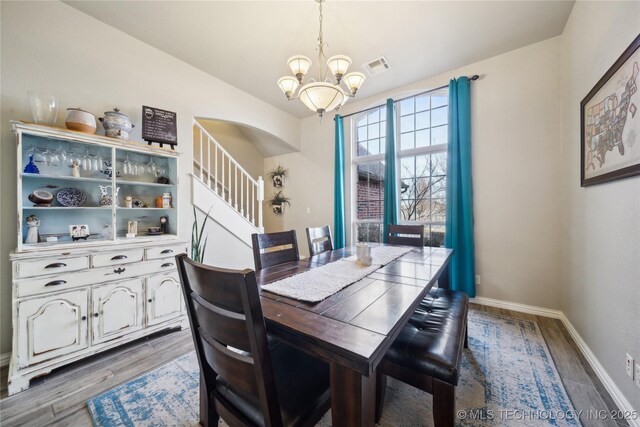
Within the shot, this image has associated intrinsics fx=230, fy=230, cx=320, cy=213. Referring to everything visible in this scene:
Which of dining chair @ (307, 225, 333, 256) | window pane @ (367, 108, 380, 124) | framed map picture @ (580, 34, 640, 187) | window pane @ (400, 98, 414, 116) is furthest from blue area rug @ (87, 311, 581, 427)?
window pane @ (367, 108, 380, 124)

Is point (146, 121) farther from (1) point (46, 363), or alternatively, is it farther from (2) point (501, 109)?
(2) point (501, 109)

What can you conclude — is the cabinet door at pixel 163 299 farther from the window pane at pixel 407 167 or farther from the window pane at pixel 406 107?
the window pane at pixel 406 107

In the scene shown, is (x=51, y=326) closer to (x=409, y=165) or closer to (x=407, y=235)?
(x=407, y=235)

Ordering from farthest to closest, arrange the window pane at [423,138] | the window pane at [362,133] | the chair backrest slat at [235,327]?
1. the window pane at [362,133]
2. the window pane at [423,138]
3. the chair backrest slat at [235,327]

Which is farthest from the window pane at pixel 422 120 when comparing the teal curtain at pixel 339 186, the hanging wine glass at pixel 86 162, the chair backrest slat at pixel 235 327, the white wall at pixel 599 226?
the hanging wine glass at pixel 86 162

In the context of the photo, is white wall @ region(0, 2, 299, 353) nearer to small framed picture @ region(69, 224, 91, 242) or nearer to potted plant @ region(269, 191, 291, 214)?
small framed picture @ region(69, 224, 91, 242)

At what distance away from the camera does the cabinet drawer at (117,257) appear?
1857 mm

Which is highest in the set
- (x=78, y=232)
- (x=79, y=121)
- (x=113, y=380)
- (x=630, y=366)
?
(x=79, y=121)

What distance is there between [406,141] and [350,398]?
11.5ft

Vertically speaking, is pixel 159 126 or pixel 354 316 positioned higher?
pixel 159 126

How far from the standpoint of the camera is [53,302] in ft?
5.44

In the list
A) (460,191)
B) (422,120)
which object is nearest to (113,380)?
(460,191)

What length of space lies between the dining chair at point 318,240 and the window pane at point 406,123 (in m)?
2.22

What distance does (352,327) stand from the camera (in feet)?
2.74
